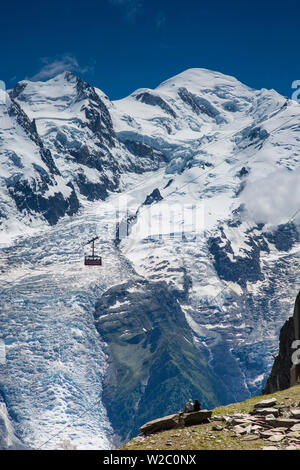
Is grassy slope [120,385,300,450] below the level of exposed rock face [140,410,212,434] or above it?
below

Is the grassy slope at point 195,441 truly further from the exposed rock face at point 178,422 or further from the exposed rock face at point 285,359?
the exposed rock face at point 285,359

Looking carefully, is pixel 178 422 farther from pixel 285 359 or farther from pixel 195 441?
pixel 285 359

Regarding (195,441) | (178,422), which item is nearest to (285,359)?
(178,422)

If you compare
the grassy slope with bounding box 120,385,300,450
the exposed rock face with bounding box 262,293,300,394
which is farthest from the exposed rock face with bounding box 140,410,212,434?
the exposed rock face with bounding box 262,293,300,394

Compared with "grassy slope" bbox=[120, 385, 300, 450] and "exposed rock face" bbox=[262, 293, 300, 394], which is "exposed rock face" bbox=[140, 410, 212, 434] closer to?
"grassy slope" bbox=[120, 385, 300, 450]

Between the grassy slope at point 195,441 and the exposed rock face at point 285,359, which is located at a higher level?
the exposed rock face at point 285,359

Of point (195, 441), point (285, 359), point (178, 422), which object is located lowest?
point (195, 441)

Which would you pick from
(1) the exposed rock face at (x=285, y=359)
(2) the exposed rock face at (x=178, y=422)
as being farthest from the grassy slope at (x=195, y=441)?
(1) the exposed rock face at (x=285, y=359)

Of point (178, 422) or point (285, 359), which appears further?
point (285, 359)
